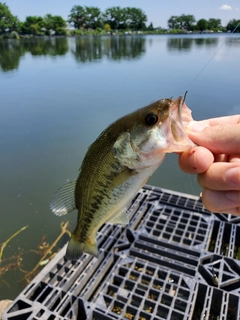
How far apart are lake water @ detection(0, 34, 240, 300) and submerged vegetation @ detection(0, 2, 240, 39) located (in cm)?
5826

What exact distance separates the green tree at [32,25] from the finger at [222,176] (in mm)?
72824

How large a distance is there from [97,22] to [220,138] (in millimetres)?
92983

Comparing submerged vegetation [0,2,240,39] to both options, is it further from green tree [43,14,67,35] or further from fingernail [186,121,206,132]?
fingernail [186,121,206,132]

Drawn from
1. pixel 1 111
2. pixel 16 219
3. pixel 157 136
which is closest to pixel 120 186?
pixel 157 136

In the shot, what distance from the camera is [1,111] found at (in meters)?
8.68

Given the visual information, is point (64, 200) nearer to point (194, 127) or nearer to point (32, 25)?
point (194, 127)

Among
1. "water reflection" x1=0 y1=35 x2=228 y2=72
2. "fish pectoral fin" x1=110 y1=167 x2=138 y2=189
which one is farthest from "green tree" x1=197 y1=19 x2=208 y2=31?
"fish pectoral fin" x1=110 y1=167 x2=138 y2=189

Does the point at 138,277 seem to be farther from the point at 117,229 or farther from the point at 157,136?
the point at 157,136

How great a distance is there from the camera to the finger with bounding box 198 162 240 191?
55.7 inches

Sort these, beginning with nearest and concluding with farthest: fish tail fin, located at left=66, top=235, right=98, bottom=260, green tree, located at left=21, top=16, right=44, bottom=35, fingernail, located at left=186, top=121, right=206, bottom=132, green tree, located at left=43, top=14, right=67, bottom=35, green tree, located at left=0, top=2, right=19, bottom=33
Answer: fingernail, located at left=186, top=121, right=206, bottom=132, fish tail fin, located at left=66, top=235, right=98, bottom=260, green tree, located at left=0, top=2, right=19, bottom=33, green tree, located at left=21, top=16, right=44, bottom=35, green tree, located at left=43, top=14, right=67, bottom=35

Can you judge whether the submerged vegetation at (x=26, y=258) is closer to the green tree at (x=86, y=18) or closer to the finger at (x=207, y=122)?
the finger at (x=207, y=122)

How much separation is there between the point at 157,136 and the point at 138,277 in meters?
1.84

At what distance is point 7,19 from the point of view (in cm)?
6297

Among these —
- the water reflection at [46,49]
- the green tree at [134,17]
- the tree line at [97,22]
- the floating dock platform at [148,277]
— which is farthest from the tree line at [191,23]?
the floating dock platform at [148,277]
